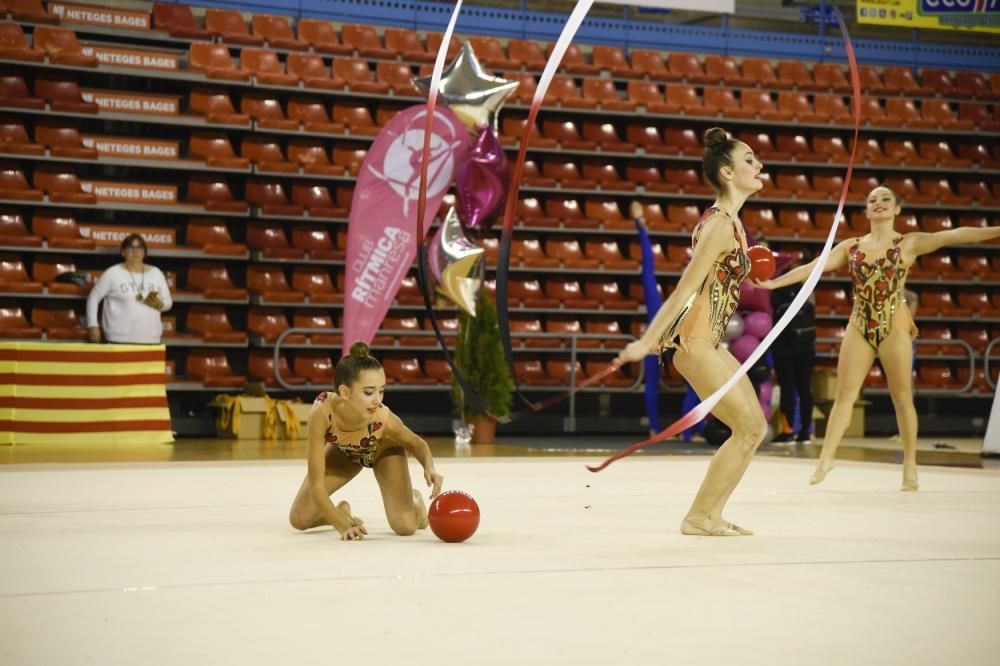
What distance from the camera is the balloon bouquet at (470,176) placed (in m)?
9.87

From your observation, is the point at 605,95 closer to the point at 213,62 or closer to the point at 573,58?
the point at 573,58

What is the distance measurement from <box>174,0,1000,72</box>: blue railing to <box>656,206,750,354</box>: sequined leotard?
33.4 ft

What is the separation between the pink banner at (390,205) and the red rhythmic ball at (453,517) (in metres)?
5.77

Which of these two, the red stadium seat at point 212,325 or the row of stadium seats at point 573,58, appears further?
the row of stadium seats at point 573,58

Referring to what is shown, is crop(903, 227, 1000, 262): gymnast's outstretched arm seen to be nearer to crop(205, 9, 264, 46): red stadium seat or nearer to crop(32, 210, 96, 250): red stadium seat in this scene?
crop(32, 210, 96, 250): red stadium seat

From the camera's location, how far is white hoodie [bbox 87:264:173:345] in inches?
409

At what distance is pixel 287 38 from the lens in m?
13.2

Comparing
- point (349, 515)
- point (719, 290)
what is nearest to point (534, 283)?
point (719, 290)

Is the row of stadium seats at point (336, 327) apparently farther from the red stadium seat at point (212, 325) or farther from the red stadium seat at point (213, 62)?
the red stadium seat at point (213, 62)

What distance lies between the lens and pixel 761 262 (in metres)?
5.21

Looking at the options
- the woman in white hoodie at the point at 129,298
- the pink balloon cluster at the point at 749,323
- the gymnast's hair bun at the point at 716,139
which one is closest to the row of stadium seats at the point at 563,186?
the woman in white hoodie at the point at 129,298

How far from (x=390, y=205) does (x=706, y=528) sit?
19.5 feet

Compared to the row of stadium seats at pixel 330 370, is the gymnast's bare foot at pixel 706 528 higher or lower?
higher

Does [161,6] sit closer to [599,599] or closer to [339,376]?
[339,376]
